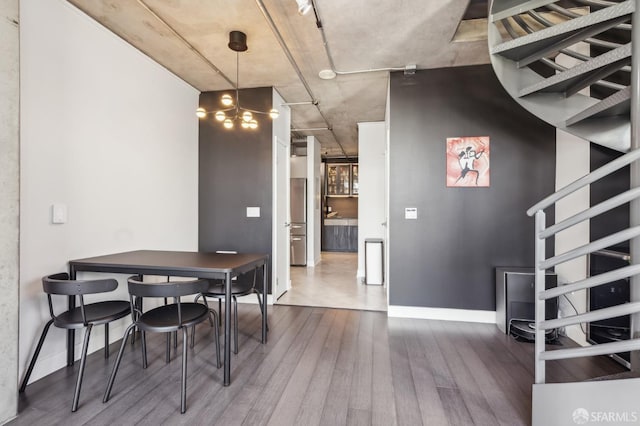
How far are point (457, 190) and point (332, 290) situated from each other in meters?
2.38

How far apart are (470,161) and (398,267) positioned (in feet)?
4.75

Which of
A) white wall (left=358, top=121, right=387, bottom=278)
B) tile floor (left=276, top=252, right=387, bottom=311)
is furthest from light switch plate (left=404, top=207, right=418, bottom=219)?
white wall (left=358, top=121, right=387, bottom=278)

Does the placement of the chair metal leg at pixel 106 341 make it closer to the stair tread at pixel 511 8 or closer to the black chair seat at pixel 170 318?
the black chair seat at pixel 170 318

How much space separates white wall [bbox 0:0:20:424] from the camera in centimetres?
165

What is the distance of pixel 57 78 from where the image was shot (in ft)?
7.44

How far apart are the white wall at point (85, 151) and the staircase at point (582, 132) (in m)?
3.28

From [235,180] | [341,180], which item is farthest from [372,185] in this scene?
[341,180]

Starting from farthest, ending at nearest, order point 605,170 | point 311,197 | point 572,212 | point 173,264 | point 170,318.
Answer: point 311,197 < point 572,212 < point 173,264 < point 170,318 < point 605,170

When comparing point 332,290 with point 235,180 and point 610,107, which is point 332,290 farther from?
point 610,107

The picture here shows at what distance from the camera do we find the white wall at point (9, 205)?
1.65 meters

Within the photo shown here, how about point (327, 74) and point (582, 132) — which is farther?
point (327, 74)

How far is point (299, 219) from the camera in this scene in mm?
6535

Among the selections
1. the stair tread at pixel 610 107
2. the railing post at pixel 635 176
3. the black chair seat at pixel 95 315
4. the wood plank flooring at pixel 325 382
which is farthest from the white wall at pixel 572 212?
the black chair seat at pixel 95 315

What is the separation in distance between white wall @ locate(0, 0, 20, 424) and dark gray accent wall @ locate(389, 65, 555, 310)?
316cm
